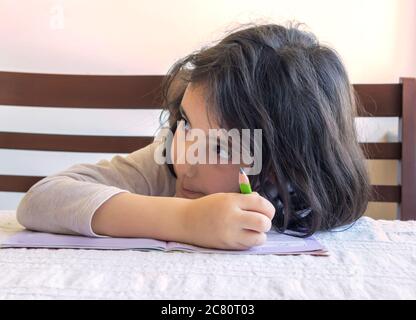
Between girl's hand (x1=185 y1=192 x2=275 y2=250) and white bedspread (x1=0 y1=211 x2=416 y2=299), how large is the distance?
21 millimetres

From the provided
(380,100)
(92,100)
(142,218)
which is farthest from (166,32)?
(142,218)

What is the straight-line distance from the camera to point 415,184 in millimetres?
1051

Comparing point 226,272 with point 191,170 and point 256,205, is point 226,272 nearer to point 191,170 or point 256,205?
point 256,205

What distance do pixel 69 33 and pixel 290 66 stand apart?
880 mm

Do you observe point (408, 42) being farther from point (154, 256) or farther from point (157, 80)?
point (154, 256)

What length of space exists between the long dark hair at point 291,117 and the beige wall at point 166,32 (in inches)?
25.6

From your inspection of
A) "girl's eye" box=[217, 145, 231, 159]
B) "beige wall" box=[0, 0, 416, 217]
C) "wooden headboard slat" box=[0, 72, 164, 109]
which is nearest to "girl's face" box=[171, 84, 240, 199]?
"girl's eye" box=[217, 145, 231, 159]

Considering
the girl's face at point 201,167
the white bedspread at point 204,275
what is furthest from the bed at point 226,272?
the girl's face at point 201,167

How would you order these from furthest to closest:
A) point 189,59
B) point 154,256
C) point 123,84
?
point 123,84
point 189,59
point 154,256

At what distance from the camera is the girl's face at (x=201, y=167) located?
25.8 inches

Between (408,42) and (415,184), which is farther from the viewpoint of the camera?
(408,42)

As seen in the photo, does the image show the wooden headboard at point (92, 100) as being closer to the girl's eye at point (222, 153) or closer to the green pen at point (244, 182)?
the girl's eye at point (222, 153)

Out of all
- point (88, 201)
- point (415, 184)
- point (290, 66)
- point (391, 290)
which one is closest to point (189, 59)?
point (290, 66)
